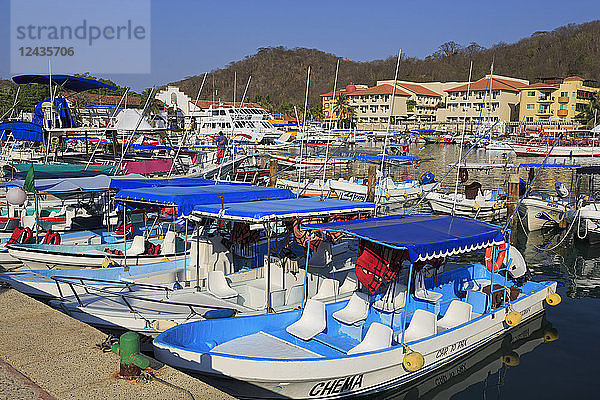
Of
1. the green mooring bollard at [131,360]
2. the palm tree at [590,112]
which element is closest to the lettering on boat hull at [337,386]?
the green mooring bollard at [131,360]

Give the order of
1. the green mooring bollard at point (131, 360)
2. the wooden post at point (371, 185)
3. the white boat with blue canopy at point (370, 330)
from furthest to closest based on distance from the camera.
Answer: the wooden post at point (371, 185) → the white boat with blue canopy at point (370, 330) → the green mooring bollard at point (131, 360)

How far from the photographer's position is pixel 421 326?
11.0 metres

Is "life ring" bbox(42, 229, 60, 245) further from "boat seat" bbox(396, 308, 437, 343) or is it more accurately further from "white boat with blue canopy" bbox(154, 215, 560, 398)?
"boat seat" bbox(396, 308, 437, 343)

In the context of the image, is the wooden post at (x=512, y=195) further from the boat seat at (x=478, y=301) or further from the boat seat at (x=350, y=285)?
the boat seat at (x=350, y=285)

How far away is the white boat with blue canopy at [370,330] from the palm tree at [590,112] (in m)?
90.1

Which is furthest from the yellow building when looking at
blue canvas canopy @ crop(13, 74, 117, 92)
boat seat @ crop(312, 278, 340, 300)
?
boat seat @ crop(312, 278, 340, 300)

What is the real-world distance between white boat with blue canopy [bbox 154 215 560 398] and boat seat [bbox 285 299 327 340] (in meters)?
0.02

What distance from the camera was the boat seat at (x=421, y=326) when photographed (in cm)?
1090

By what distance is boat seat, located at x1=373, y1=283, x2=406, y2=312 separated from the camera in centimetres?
1133

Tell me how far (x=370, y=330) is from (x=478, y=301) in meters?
3.60

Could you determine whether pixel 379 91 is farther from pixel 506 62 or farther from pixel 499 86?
pixel 506 62

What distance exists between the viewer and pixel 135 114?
35125 millimetres

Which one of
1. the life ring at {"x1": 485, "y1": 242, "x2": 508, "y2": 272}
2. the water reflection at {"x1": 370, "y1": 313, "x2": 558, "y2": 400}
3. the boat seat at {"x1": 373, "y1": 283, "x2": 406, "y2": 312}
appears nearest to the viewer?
the water reflection at {"x1": 370, "y1": 313, "x2": 558, "y2": 400}

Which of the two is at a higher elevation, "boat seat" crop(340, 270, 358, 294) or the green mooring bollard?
the green mooring bollard
